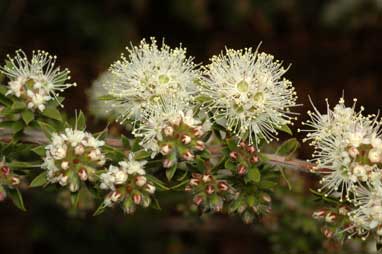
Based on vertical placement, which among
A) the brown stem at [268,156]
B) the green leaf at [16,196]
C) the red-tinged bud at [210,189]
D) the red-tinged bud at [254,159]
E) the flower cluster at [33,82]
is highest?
the flower cluster at [33,82]

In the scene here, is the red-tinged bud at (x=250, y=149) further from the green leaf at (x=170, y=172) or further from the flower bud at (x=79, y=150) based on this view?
the flower bud at (x=79, y=150)

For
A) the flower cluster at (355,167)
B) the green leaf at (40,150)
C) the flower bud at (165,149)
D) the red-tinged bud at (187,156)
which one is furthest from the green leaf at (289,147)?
the green leaf at (40,150)

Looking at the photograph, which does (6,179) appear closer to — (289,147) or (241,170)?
(241,170)

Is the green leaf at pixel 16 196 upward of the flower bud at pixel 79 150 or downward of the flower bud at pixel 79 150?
downward

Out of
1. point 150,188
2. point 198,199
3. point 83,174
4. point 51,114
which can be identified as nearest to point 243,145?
point 198,199

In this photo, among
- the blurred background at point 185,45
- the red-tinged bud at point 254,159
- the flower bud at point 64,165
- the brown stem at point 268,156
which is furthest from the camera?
the blurred background at point 185,45

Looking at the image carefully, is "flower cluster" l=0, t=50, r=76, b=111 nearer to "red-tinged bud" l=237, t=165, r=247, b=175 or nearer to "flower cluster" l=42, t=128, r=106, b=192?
"flower cluster" l=42, t=128, r=106, b=192
